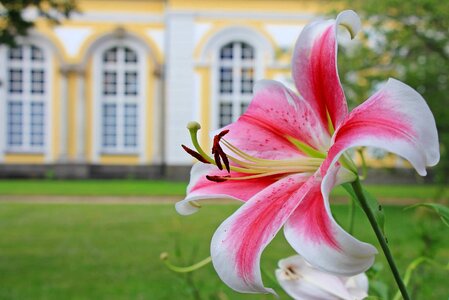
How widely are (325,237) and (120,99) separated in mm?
16199

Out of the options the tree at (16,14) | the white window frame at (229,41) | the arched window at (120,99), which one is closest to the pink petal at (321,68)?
the tree at (16,14)

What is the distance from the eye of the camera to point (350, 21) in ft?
1.56

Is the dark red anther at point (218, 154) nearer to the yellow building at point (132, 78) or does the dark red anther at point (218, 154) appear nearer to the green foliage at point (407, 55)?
the green foliage at point (407, 55)

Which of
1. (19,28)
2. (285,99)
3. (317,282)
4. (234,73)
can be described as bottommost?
(317,282)

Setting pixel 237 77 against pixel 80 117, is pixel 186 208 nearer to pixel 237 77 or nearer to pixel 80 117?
pixel 237 77

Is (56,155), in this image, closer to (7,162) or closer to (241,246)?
(7,162)

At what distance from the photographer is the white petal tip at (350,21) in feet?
1.52

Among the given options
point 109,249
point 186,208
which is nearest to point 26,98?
point 109,249

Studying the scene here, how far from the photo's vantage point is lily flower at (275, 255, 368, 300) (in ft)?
1.80

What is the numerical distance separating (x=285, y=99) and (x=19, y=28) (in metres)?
4.55

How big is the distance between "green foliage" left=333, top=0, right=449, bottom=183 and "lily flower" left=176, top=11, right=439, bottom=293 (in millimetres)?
8270

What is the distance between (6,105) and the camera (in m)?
16.3

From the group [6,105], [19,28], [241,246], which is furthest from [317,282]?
[6,105]

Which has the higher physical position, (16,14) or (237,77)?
(237,77)
